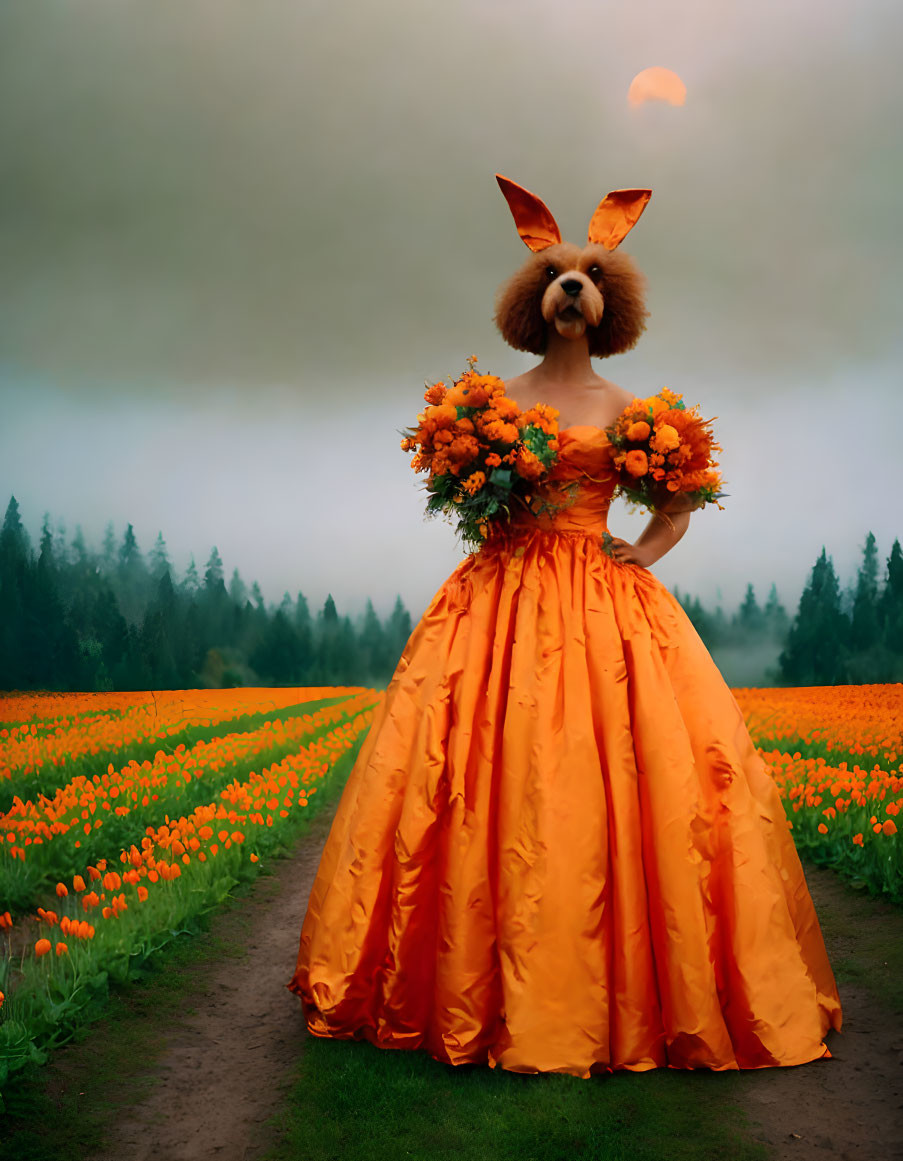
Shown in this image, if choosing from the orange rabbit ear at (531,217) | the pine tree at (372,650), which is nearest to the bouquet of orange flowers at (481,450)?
the orange rabbit ear at (531,217)

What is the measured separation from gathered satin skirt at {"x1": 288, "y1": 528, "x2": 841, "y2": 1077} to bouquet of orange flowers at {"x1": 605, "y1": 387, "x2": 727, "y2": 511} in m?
0.33

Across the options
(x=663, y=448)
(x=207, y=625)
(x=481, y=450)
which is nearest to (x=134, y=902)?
(x=481, y=450)

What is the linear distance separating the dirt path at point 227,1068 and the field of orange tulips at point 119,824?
0.89ft

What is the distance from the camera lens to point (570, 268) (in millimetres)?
2682

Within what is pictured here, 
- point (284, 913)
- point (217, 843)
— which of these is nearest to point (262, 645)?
point (217, 843)

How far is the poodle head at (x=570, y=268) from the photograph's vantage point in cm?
270

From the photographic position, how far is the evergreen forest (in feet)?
15.0

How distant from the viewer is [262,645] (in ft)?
19.2

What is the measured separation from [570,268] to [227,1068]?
2.52 metres

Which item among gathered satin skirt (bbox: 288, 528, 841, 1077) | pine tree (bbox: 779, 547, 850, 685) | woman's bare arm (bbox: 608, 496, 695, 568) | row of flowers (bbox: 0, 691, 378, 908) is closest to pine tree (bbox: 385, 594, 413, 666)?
row of flowers (bbox: 0, 691, 378, 908)

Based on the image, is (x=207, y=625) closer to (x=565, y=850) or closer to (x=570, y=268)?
(x=570, y=268)

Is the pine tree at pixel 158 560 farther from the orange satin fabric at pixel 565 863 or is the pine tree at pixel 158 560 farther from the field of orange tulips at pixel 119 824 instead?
the orange satin fabric at pixel 565 863

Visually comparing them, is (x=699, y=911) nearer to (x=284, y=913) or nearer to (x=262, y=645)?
(x=284, y=913)

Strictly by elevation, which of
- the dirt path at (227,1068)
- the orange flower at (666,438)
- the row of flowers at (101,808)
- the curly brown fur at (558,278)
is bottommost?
the dirt path at (227,1068)
